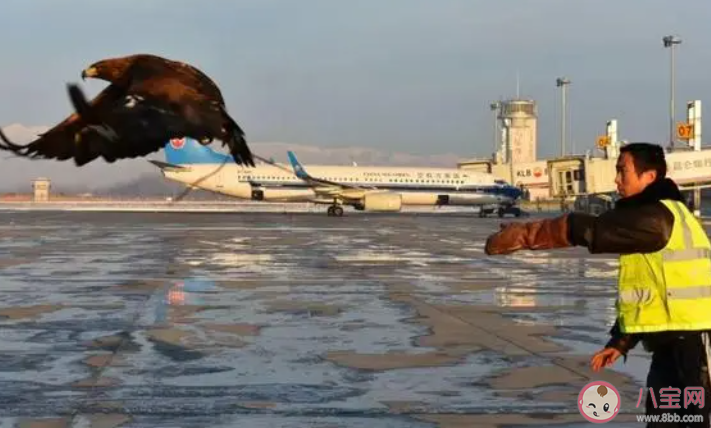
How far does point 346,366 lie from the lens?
1028 cm

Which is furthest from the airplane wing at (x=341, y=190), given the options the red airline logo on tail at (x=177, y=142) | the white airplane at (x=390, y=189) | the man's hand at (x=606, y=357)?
the red airline logo on tail at (x=177, y=142)

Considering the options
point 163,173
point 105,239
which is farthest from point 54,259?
point 163,173

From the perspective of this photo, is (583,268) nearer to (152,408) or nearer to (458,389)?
(458,389)

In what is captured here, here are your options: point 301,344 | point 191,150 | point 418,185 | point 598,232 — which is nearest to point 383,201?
point 418,185

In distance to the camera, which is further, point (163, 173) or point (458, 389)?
point (458, 389)

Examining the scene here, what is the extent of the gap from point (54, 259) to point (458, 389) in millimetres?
20347

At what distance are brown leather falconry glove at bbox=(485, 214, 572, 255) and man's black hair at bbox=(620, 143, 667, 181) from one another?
46.6 inches

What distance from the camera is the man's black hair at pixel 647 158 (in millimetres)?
4434

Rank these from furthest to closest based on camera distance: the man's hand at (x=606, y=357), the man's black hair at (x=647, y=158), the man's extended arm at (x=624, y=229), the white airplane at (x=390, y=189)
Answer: the white airplane at (x=390, y=189)
the man's hand at (x=606, y=357)
the man's black hair at (x=647, y=158)
the man's extended arm at (x=624, y=229)

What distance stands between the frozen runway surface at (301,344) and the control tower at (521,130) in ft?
306

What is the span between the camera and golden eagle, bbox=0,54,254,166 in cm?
205

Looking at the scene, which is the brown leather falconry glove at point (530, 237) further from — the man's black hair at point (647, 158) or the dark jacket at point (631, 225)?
the man's black hair at point (647, 158)

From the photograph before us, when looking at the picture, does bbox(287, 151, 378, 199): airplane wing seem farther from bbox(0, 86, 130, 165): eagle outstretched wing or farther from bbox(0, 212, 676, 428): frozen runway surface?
bbox(0, 86, 130, 165): eagle outstretched wing

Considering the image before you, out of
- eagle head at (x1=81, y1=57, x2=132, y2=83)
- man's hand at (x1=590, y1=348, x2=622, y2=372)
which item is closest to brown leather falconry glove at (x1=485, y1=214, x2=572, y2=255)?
eagle head at (x1=81, y1=57, x2=132, y2=83)
